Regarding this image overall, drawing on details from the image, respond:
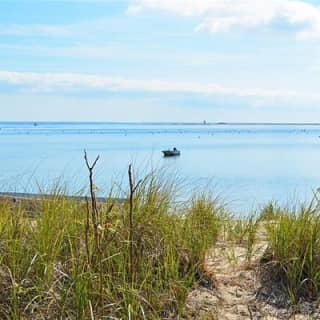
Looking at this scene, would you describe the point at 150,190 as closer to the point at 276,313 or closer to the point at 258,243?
the point at 258,243

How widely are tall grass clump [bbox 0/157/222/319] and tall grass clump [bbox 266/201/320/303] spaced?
22.2 inches

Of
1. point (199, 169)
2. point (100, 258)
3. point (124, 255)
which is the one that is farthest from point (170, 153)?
point (100, 258)

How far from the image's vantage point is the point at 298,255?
4.66 metres

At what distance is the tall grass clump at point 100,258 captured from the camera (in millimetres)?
3977

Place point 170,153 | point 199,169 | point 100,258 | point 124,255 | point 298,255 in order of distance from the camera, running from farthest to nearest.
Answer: point 170,153 → point 199,169 → point 298,255 → point 124,255 → point 100,258

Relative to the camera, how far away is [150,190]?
5188 millimetres

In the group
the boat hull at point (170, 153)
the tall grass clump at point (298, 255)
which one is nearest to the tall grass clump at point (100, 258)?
the tall grass clump at point (298, 255)

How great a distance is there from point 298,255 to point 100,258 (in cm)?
169

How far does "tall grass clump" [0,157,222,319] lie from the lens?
3977 mm

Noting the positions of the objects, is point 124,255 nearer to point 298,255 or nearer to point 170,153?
point 298,255

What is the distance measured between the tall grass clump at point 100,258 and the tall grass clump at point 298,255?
56 cm

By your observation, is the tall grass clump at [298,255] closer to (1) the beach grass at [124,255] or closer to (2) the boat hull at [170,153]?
(1) the beach grass at [124,255]

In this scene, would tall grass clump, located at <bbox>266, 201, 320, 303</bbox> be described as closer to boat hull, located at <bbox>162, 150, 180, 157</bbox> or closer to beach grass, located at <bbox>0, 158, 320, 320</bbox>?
beach grass, located at <bbox>0, 158, 320, 320</bbox>

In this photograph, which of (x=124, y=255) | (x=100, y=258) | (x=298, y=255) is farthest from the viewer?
(x=298, y=255)
